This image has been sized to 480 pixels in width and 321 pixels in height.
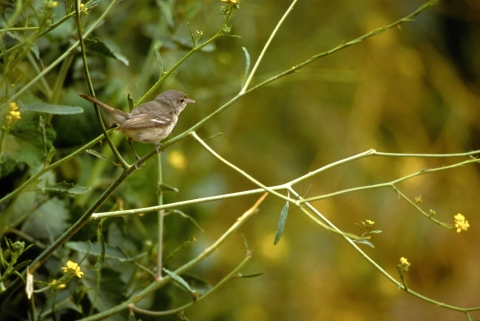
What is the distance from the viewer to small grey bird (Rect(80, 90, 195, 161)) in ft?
4.07

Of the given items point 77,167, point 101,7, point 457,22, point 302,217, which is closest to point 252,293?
point 302,217

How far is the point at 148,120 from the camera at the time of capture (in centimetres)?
129

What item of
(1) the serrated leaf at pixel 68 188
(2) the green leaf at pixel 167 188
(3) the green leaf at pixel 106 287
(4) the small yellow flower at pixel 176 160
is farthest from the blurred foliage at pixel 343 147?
(1) the serrated leaf at pixel 68 188

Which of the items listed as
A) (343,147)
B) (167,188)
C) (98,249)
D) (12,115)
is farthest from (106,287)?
(343,147)

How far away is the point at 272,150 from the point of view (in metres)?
3.07

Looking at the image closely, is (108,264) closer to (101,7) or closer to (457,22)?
(101,7)

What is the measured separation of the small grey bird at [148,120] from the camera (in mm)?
1239

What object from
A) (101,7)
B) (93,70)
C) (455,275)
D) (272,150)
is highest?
(101,7)

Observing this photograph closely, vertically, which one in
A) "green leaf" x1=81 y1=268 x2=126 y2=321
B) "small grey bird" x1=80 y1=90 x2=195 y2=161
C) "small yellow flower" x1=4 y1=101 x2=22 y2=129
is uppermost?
"small yellow flower" x1=4 y1=101 x2=22 y2=129

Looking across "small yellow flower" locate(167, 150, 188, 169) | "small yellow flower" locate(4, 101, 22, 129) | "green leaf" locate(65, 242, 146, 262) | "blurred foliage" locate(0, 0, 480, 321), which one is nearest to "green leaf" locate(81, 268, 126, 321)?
"green leaf" locate(65, 242, 146, 262)

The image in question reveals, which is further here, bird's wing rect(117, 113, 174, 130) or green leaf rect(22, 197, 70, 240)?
green leaf rect(22, 197, 70, 240)

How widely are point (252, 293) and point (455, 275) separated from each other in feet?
3.29

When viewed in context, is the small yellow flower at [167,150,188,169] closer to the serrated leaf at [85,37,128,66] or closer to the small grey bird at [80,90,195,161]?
the small grey bird at [80,90,195,161]

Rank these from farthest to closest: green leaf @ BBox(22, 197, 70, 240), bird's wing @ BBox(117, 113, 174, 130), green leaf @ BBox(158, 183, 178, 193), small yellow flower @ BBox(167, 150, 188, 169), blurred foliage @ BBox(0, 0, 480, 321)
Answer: blurred foliage @ BBox(0, 0, 480, 321) < small yellow flower @ BBox(167, 150, 188, 169) < green leaf @ BBox(22, 197, 70, 240) < bird's wing @ BBox(117, 113, 174, 130) < green leaf @ BBox(158, 183, 178, 193)
